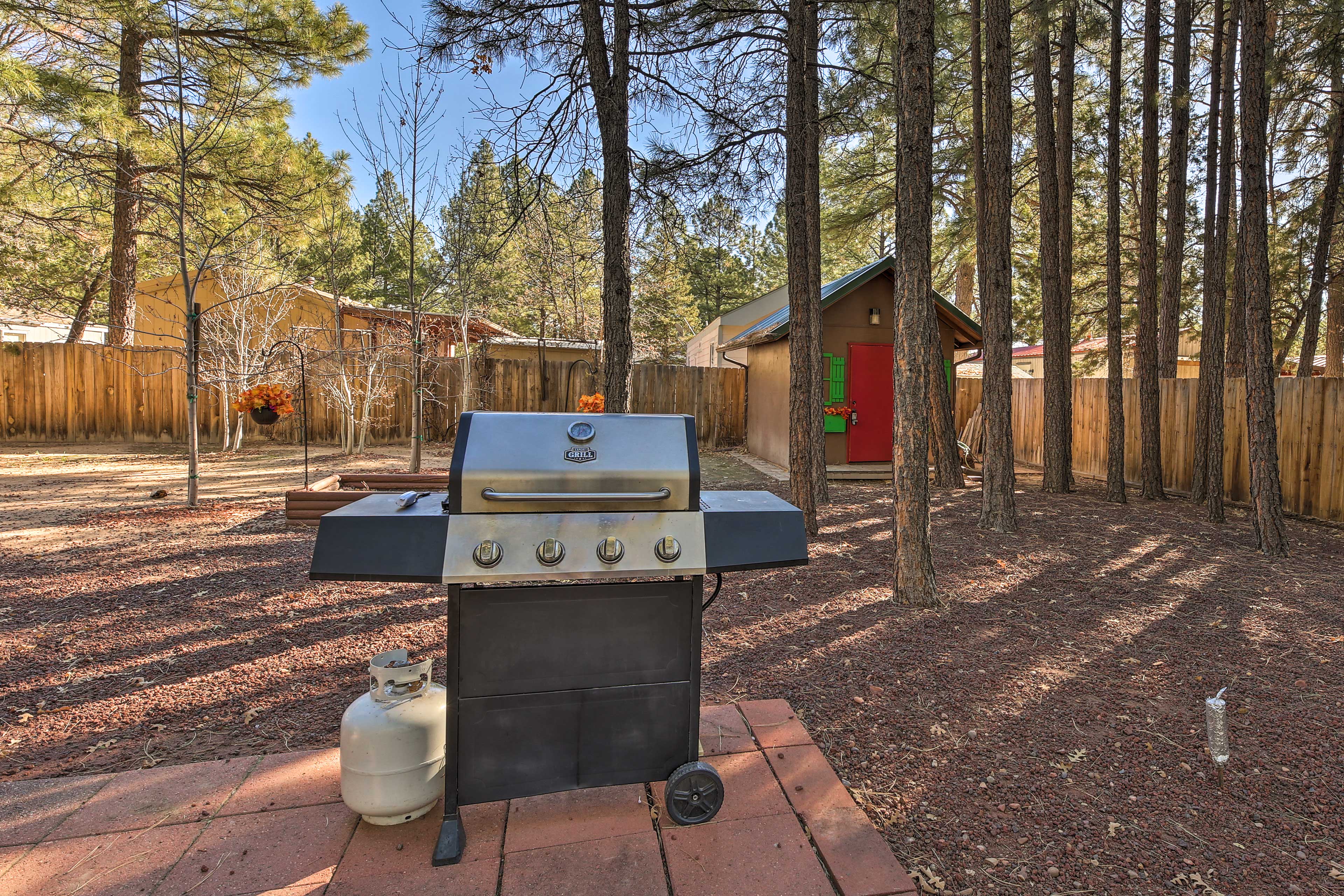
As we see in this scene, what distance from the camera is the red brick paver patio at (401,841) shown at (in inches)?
68.1

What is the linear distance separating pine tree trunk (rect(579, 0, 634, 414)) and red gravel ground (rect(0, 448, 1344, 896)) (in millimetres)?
2100

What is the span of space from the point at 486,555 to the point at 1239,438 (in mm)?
10333

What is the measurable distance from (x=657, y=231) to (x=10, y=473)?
32.1 feet

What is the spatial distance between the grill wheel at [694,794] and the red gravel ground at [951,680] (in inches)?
23.5

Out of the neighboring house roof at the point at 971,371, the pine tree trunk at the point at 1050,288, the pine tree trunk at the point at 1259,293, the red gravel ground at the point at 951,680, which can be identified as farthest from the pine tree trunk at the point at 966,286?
the red gravel ground at the point at 951,680

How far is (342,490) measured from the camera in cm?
707

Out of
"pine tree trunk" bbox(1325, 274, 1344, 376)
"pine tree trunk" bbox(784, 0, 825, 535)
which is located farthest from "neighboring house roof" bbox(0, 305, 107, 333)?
"pine tree trunk" bbox(1325, 274, 1344, 376)

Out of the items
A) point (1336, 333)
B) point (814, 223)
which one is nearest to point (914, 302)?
point (814, 223)

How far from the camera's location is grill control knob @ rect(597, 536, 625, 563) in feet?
5.63

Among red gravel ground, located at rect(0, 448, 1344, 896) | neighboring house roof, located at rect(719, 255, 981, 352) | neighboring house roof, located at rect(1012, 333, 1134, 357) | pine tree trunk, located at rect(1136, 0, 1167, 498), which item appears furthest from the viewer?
neighboring house roof, located at rect(1012, 333, 1134, 357)

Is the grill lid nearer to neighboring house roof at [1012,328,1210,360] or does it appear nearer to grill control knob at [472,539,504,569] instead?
grill control knob at [472,539,504,569]

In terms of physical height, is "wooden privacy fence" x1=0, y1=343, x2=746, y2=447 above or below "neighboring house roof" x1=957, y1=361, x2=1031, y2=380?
below

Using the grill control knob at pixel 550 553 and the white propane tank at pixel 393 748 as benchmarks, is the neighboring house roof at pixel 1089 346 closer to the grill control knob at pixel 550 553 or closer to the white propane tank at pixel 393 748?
the grill control knob at pixel 550 553

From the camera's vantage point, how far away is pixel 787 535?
74.6 inches
